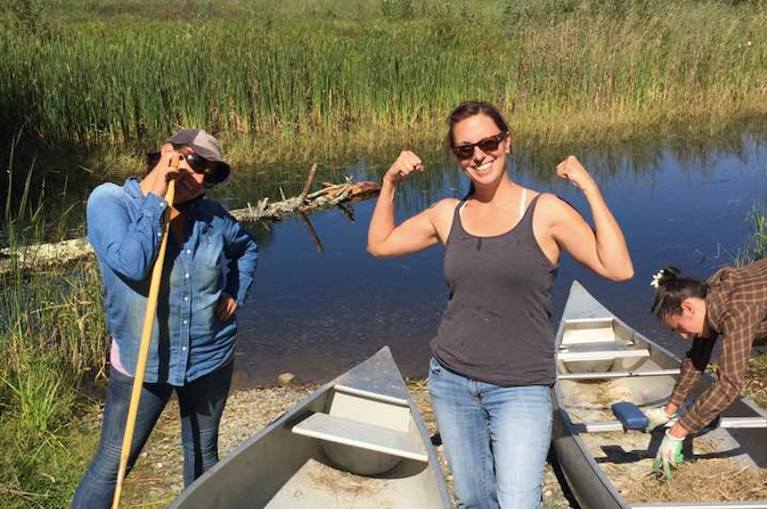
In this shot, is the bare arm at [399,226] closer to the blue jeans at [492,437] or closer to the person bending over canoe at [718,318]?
the blue jeans at [492,437]

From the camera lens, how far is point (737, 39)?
45.7 ft

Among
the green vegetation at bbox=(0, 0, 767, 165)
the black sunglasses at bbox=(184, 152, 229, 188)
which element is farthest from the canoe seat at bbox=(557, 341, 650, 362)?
the green vegetation at bbox=(0, 0, 767, 165)

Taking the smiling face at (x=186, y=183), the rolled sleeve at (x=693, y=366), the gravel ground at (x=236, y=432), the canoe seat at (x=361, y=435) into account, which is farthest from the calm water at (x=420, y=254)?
the smiling face at (x=186, y=183)

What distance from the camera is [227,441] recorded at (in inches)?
182

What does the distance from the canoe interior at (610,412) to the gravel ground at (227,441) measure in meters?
0.32

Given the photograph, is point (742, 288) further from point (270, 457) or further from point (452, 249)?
point (270, 457)

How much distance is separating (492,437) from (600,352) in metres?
2.63

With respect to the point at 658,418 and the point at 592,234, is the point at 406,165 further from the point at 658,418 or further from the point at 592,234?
the point at 658,418

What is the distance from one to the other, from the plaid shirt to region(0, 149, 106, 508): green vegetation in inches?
119

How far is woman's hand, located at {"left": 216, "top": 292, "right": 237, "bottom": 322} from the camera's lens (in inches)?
116

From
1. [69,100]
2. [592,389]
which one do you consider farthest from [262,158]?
[592,389]

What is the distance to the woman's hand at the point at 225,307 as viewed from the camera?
2.95 metres

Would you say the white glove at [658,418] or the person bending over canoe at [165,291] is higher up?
the person bending over canoe at [165,291]

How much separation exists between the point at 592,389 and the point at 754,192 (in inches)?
231
